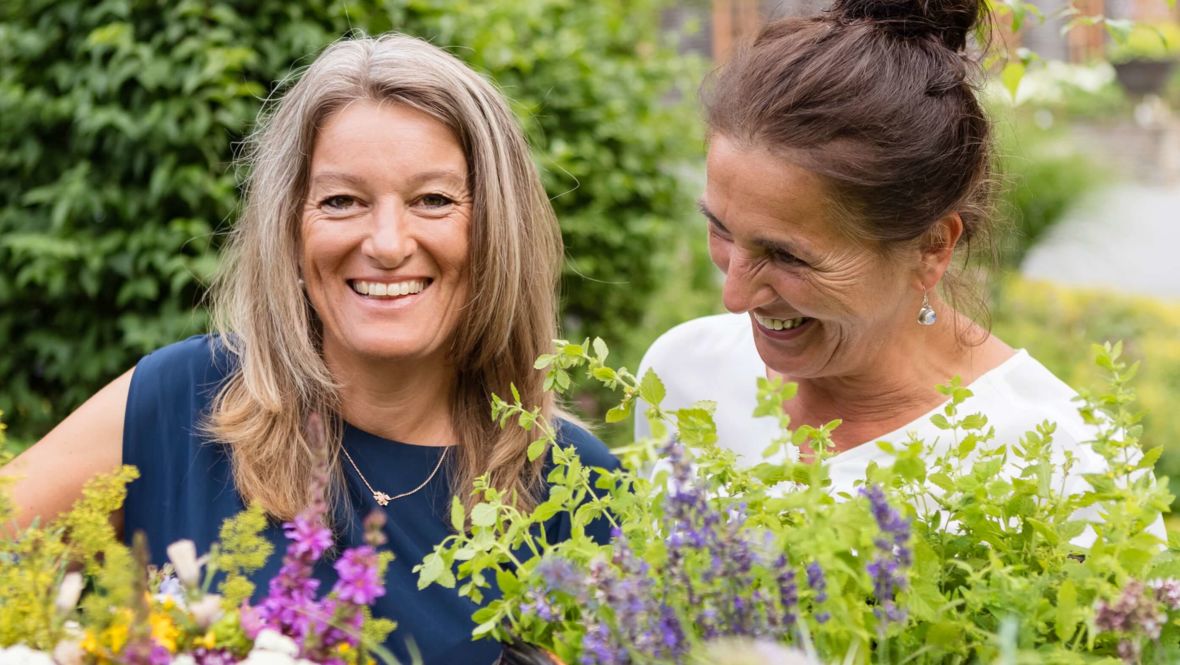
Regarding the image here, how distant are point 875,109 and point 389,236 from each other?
0.79 metres

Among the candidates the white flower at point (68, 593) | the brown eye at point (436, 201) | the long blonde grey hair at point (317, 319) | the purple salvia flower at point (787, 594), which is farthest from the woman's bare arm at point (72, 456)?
the purple salvia flower at point (787, 594)

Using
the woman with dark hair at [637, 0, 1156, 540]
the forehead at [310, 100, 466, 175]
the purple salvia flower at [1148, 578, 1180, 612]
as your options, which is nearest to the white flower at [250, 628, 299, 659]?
the purple salvia flower at [1148, 578, 1180, 612]

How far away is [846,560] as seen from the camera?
1.21 metres

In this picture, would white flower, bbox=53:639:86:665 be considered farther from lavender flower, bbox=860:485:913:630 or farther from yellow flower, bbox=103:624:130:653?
lavender flower, bbox=860:485:913:630

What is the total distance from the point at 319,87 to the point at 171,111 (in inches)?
54.1

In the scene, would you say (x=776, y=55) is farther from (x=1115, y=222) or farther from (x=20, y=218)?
(x=1115, y=222)

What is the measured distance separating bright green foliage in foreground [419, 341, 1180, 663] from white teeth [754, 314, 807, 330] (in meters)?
0.59

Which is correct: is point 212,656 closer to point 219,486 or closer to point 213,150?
point 219,486

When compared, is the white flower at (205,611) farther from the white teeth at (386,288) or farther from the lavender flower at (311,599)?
the white teeth at (386,288)

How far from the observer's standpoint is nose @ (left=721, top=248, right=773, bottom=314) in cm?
193

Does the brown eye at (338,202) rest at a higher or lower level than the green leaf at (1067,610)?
higher

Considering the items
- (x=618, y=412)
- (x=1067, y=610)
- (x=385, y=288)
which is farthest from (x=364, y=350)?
(x=1067, y=610)

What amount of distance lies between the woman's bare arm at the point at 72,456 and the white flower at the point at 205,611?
102 centimetres

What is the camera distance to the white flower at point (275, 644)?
3.66ft
